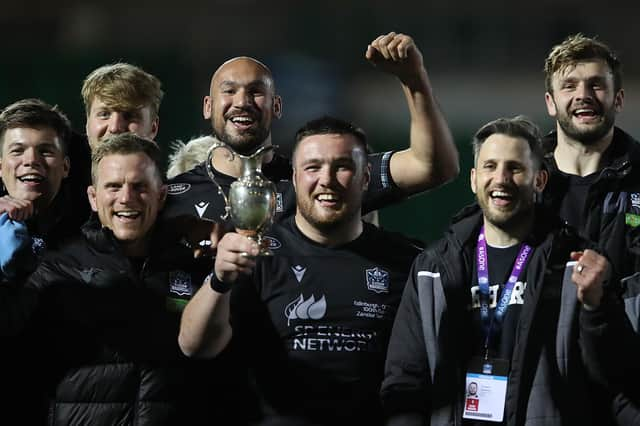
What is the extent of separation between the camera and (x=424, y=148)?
3896 millimetres

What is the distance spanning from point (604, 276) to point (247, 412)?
120 centimetres

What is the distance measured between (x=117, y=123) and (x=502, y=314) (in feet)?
5.97

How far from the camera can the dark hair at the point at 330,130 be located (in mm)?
3570

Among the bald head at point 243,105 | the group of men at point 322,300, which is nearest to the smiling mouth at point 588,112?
the group of men at point 322,300

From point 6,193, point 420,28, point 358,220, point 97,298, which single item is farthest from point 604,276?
point 420,28

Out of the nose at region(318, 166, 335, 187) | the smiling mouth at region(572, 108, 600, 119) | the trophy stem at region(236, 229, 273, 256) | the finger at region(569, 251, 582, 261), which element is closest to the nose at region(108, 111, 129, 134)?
the nose at region(318, 166, 335, 187)

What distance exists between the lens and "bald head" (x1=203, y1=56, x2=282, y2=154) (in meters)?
4.23

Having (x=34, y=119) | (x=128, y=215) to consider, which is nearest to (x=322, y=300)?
(x=128, y=215)

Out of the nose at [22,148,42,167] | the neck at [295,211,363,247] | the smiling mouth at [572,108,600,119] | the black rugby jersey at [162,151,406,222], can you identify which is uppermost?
the smiling mouth at [572,108,600,119]

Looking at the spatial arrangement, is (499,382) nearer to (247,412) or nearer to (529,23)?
(247,412)

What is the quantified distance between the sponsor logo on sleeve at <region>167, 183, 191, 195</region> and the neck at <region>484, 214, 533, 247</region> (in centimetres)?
130

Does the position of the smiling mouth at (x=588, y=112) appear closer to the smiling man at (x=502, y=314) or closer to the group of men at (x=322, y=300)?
the group of men at (x=322, y=300)

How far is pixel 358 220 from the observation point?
11.9 ft

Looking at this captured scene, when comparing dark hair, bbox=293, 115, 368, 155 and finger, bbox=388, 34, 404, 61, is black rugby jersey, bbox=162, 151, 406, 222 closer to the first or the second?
dark hair, bbox=293, 115, 368, 155
